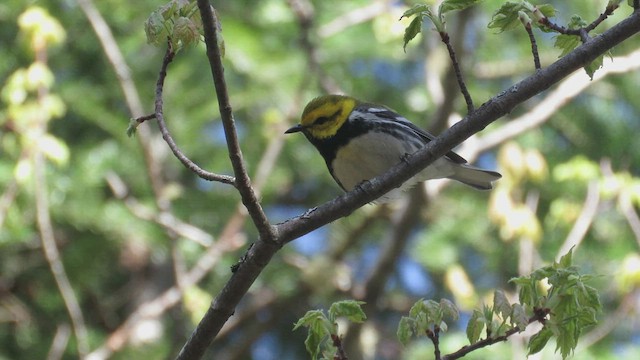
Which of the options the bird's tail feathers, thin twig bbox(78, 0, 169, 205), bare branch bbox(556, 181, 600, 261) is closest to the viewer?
the bird's tail feathers

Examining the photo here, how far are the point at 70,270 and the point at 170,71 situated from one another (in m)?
1.32

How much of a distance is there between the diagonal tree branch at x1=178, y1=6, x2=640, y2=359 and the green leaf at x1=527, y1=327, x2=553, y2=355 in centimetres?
47

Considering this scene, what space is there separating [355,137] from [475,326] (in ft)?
5.32

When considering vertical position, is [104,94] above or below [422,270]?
above

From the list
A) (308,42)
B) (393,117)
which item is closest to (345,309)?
(393,117)

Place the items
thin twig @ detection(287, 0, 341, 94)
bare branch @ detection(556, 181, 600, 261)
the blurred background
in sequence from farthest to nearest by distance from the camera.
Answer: thin twig @ detection(287, 0, 341, 94) < the blurred background < bare branch @ detection(556, 181, 600, 261)

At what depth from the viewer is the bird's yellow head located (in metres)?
3.55

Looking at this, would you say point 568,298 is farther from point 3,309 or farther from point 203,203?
point 3,309

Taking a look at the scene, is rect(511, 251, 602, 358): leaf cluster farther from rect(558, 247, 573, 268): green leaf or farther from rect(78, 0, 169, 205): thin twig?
rect(78, 0, 169, 205): thin twig

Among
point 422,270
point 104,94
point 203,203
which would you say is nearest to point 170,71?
point 104,94

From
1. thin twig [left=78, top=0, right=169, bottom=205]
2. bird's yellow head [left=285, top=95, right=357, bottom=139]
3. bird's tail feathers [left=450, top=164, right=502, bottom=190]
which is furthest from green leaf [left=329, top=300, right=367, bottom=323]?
thin twig [left=78, top=0, right=169, bottom=205]

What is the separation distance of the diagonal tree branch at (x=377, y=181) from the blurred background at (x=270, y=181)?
2248 millimetres

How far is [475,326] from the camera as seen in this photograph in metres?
1.97

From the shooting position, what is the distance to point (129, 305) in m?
6.58
